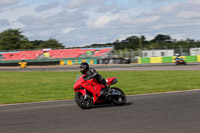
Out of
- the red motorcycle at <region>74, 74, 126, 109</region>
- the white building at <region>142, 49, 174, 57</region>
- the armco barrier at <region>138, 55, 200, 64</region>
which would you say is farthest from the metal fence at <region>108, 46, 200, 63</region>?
the red motorcycle at <region>74, 74, 126, 109</region>

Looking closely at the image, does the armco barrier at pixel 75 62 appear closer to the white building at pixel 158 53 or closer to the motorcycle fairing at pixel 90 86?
the white building at pixel 158 53

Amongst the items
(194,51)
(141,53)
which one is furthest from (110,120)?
(141,53)

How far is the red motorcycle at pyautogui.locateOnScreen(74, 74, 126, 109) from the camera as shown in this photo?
8.16 meters

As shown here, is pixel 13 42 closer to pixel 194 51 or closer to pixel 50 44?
pixel 50 44

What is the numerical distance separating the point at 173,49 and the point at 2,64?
116 ft

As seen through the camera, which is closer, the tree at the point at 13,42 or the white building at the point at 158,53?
the white building at the point at 158,53

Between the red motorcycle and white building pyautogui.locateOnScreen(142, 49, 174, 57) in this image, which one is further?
white building pyautogui.locateOnScreen(142, 49, 174, 57)

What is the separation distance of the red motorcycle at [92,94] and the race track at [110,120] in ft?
0.91

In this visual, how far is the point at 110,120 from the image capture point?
6.55 meters

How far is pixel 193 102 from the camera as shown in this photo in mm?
8914

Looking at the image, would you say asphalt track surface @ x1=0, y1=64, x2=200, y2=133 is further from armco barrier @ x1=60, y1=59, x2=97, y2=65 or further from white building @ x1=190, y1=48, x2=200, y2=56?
armco barrier @ x1=60, y1=59, x2=97, y2=65

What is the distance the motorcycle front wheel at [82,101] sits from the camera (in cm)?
816

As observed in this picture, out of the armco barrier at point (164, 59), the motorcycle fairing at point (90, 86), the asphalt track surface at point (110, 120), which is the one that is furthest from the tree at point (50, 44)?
the asphalt track surface at point (110, 120)

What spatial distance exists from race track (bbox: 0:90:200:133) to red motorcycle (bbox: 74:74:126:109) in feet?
0.91
